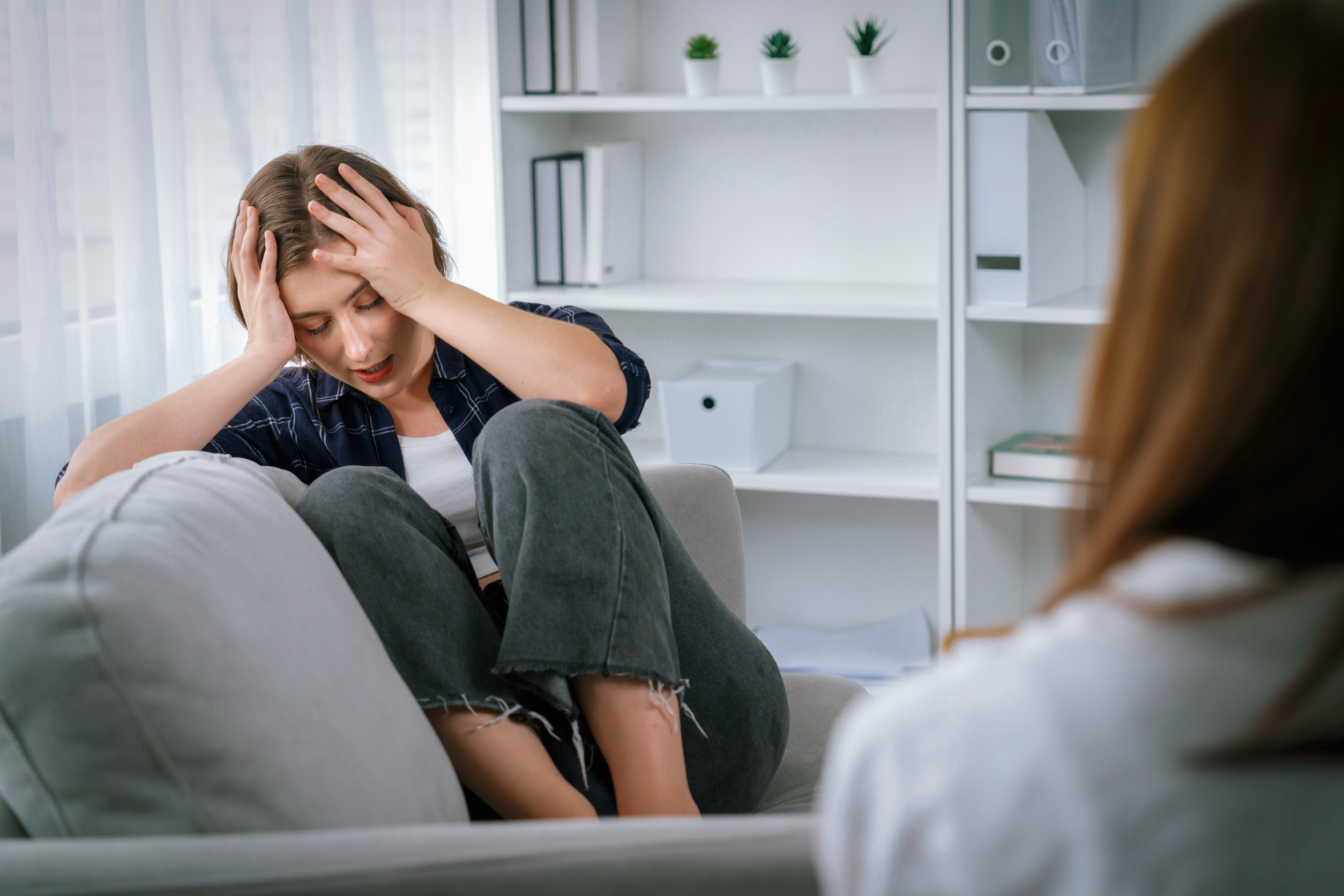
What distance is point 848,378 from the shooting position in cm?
243

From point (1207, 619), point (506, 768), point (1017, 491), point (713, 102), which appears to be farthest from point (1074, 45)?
point (1207, 619)

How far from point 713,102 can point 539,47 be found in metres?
0.39

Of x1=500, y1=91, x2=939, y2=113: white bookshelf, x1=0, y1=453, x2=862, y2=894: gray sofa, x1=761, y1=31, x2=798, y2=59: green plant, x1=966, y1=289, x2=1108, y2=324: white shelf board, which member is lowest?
x1=0, y1=453, x2=862, y2=894: gray sofa

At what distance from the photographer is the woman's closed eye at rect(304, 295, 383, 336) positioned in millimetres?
1316

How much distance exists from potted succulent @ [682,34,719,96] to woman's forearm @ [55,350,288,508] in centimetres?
118

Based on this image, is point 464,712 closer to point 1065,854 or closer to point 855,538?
point 1065,854

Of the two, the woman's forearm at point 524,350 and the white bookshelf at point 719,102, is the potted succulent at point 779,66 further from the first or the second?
the woman's forearm at point 524,350

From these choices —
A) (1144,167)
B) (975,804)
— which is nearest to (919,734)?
(975,804)

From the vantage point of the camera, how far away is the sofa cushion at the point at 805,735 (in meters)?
1.11

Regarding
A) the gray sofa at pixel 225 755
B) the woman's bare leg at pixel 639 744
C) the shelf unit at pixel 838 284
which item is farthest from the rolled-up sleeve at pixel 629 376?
the shelf unit at pixel 838 284

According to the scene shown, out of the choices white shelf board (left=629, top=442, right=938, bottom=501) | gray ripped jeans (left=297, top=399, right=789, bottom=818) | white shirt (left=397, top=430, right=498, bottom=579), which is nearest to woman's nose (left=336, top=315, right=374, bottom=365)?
white shirt (left=397, top=430, right=498, bottom=579)

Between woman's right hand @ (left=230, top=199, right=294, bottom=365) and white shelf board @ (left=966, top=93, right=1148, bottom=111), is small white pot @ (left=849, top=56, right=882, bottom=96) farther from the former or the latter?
woman's right hand @ (left=230, top=199, right=294, bottom=365)

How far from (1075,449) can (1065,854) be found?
0.18m

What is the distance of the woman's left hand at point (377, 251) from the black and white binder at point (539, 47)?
1.06m
